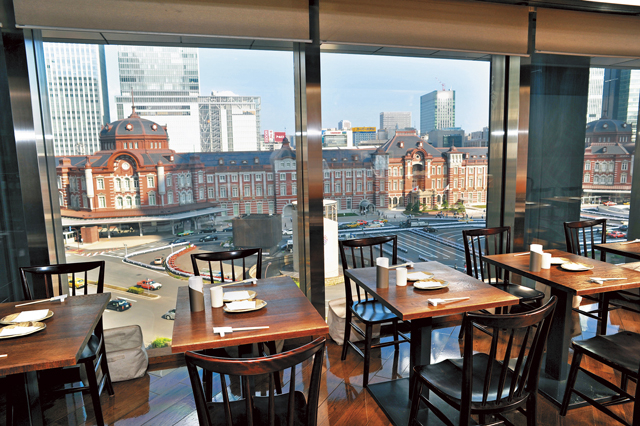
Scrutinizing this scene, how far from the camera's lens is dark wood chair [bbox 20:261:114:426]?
6.34 ft

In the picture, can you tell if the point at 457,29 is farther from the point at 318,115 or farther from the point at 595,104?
the point at 595,104

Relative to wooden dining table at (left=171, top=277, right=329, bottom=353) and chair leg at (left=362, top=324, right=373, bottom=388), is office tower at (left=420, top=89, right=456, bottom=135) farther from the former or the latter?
wooden dining table at (left=171, top=277, right=329, bottom=353)

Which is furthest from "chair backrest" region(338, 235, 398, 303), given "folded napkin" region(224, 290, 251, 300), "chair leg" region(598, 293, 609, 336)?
"chair leg" region(598, 293, 609, 336)

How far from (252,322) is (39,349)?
0.80m

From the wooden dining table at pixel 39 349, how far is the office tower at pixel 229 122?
1394 millimetres

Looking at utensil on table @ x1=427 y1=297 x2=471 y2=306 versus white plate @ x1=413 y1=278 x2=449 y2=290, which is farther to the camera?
white plate @ x1=413 y1=278 x2=449 y2=290

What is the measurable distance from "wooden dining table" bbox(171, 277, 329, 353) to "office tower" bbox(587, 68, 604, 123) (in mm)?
3482

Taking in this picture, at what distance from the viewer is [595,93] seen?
12.2 ft

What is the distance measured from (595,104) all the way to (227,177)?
355cm

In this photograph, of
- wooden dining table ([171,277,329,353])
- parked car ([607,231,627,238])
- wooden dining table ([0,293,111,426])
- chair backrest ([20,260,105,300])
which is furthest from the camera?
parked car ([607,231,627,238])

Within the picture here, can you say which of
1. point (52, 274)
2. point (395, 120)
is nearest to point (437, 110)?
point (395, 120)

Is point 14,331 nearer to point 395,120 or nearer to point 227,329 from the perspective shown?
point 227,329

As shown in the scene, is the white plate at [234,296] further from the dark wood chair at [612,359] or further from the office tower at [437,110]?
the office tower at [437,110]

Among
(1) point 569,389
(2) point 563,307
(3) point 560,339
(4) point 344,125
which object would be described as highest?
(4) point 344,125
